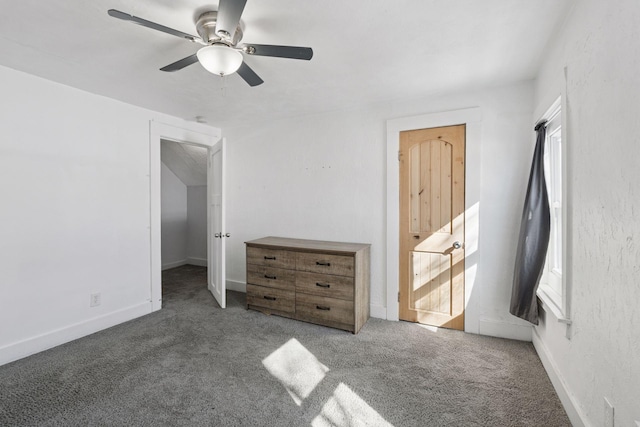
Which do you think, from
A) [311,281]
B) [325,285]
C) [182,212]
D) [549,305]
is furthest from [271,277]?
[182,212]

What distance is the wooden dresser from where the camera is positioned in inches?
110

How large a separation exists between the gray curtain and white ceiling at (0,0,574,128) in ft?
2.62

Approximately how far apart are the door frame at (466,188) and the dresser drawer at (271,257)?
1.05 metres

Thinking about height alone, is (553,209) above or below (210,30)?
below

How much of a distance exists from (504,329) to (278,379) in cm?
208

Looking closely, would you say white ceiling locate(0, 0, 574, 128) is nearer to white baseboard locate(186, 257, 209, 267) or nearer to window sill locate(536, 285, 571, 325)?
window sill locate(536, 285, 571, 325)

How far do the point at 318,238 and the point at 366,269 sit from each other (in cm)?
72

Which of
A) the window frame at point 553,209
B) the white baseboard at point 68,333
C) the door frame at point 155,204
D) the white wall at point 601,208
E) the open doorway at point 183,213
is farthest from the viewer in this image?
the open doorway at point 183,213

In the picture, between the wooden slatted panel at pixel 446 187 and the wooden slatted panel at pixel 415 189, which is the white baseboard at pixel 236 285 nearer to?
the wooden slatted panel at pixel 415 189

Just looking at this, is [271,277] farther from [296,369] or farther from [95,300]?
[95,300]

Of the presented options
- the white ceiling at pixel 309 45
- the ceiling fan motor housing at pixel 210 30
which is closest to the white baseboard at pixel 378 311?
the white ceiling at pixel 309 45

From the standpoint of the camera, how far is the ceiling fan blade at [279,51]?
1608 mm

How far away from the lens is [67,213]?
8.64ft

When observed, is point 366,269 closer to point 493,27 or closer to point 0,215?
point 493,27
